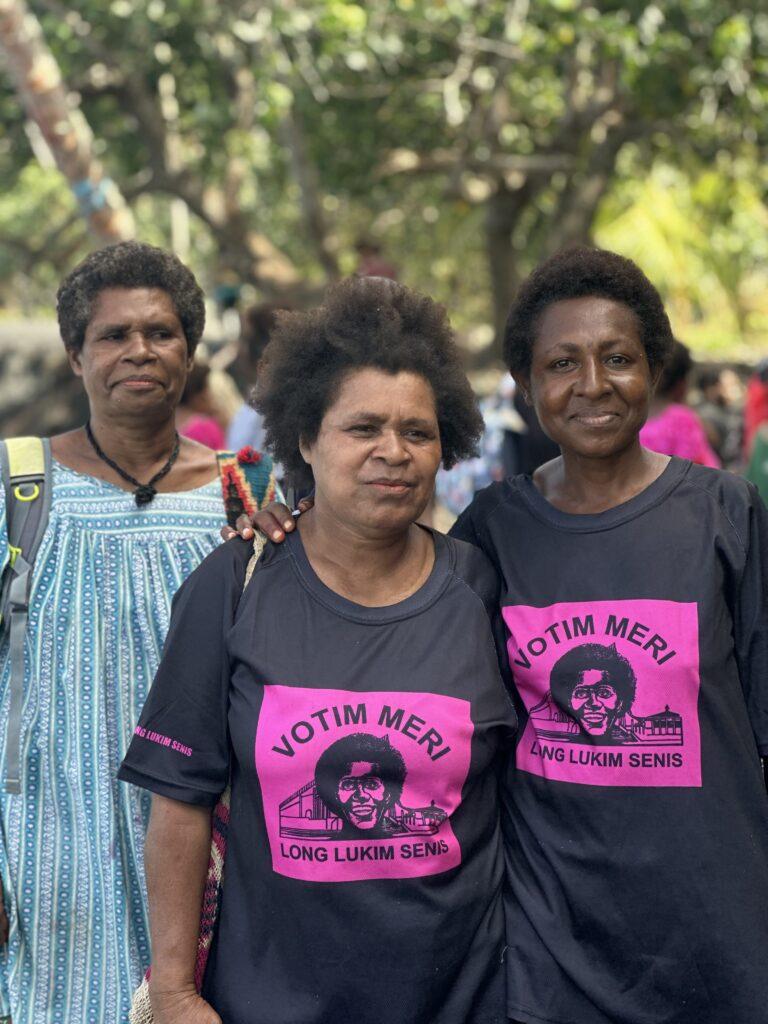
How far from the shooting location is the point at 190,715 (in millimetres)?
2312

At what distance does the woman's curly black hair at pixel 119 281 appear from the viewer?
2.98 metres

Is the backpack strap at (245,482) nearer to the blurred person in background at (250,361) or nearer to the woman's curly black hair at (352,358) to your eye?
the woman's curly black hair at (352,358)

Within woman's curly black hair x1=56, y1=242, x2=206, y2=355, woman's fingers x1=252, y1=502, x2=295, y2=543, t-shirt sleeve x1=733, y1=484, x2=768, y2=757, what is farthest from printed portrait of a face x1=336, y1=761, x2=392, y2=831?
woman's curly black hair x1=56, y1=242, x2=206, y2=355

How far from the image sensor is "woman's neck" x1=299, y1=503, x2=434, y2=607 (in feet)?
7.90

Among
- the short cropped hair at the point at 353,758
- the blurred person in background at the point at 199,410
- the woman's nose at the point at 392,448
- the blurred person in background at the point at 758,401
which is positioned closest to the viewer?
the short cropped hair at the point at 353,758

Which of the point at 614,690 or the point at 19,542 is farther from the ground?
the point at 19,542

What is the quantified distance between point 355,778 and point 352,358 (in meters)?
0.80

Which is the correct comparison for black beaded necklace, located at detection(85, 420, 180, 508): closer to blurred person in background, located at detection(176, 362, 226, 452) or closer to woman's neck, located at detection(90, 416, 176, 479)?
woman's neck, located at detection(90, 416, 176, 479)

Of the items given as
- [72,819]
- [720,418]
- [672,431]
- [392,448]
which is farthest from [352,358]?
[720,418]

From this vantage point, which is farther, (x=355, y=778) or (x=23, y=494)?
(x=23, y=494)

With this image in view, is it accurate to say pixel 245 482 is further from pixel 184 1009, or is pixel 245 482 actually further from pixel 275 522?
pixel 184 1009

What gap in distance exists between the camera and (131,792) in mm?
2785

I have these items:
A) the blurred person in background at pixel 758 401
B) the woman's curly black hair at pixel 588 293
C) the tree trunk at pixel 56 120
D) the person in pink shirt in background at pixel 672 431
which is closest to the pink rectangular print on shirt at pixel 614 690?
the woman's curly black hair at pixel 588 293

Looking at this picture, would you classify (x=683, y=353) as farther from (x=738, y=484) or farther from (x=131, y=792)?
(x=131, y=792)
